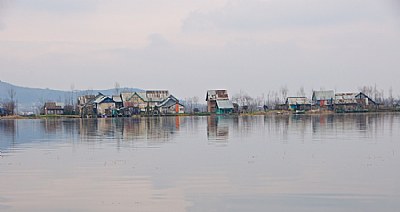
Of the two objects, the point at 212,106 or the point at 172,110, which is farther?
the point at 212,106

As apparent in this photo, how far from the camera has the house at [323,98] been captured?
7912 cm

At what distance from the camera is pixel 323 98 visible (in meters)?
80.7

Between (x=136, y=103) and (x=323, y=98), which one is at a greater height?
(x=323, y=98)

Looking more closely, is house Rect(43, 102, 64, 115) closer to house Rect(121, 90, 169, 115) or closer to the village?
the village

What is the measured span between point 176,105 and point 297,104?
20238mm

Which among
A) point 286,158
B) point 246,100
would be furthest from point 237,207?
point 246,100

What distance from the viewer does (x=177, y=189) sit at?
33.0 ft

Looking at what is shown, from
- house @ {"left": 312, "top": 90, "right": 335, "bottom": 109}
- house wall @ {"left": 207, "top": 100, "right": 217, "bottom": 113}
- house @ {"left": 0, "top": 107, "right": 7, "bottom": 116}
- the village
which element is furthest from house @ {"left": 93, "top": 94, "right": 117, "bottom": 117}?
house @ {"left": 312, "top": 90, "right": 335, "bottom": 109}

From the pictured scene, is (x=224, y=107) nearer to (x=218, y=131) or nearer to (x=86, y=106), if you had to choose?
(x=86, y=106)

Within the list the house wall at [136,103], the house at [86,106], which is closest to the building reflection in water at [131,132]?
the house at [86,106]

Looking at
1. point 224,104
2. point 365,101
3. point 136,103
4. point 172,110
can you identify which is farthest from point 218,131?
point 365,101

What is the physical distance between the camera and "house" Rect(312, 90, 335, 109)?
79.1 meters

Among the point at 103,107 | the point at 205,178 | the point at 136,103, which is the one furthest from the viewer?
the point at 136,103

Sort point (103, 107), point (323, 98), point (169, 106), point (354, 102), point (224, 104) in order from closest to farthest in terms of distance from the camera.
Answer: point (103, 107) < point (169, 106) < point (224, 104) < point (354, 102) < point (323, 98)
